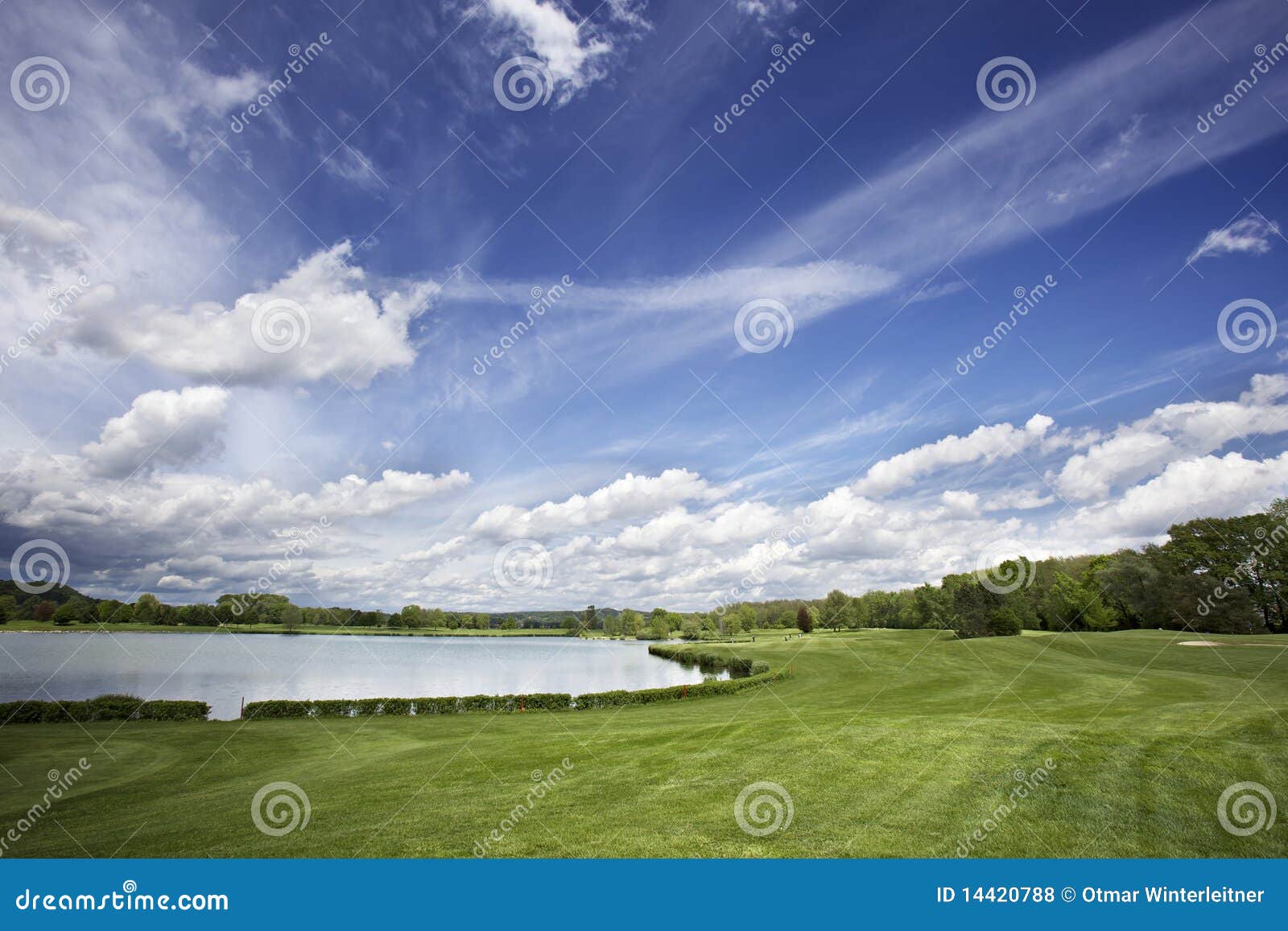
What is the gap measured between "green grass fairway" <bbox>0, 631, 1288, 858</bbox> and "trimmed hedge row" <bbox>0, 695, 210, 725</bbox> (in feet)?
2.42

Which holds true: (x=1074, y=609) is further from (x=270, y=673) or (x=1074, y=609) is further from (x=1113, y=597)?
(x=270, y=673)

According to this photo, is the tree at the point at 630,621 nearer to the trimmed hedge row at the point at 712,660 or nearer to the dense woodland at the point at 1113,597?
the dense woodland at the point at 1113,597

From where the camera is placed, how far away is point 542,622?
617 feet

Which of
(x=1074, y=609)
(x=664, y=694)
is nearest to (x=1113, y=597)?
(x=1074, y=609)

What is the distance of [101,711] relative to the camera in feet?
70.8

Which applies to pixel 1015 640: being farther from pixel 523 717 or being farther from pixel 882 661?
pixel 523 717

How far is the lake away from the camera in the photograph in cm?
3066

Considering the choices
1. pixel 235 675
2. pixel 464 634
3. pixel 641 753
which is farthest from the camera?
pixel 464 634

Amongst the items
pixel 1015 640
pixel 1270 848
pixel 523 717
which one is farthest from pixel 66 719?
pixel 1015 640

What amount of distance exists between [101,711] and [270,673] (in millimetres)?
22649

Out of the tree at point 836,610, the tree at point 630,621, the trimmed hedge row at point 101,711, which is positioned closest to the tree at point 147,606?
the trimmed hedge row at point 101,711

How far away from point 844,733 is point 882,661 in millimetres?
29293

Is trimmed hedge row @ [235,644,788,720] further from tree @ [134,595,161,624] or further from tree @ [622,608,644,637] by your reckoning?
tree @ [622,608,644,637]

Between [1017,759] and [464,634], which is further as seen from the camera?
[464,634]
